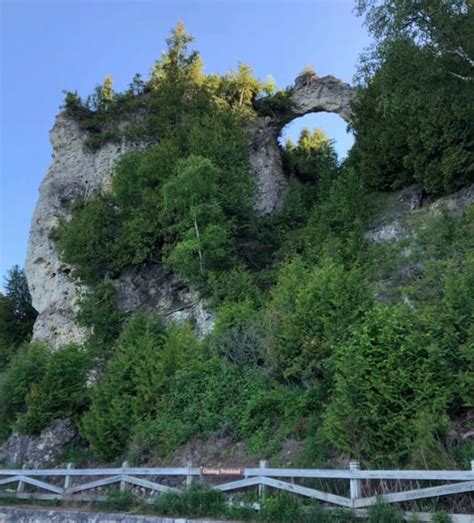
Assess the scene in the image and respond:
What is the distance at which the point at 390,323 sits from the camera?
320 inches

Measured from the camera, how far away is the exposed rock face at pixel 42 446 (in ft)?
45.3

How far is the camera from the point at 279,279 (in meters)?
14.9

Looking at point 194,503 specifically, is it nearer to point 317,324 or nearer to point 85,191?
point 317,324

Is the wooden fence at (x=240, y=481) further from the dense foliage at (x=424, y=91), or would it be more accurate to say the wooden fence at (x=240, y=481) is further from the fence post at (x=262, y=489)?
the dense foliage at (x=424, y=91)

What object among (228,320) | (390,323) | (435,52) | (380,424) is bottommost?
(380,424)

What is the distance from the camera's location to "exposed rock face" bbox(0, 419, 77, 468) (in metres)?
13.8

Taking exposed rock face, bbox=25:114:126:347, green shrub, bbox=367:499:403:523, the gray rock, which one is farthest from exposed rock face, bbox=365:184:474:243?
exposed rock face, bbox=25:114:126:347

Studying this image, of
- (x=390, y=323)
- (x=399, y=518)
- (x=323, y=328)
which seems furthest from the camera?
(x=323, y=328)

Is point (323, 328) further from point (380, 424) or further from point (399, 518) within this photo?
point (399, 518)

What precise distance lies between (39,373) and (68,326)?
8.53 m

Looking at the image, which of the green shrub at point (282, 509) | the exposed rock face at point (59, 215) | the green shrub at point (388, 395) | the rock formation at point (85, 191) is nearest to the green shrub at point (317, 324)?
the green shrub at point (388, 395)

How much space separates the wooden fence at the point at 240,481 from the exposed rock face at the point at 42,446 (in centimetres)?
101

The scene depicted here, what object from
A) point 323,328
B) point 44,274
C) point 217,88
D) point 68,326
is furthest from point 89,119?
point 323,328

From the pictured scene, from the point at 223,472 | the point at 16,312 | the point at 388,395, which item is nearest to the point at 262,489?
the point at 223,472
